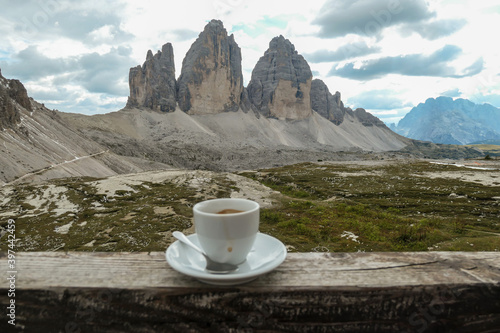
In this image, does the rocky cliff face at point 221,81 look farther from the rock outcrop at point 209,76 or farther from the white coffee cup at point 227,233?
the white coffee cup at point 227,233

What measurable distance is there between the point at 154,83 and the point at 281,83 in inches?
3013

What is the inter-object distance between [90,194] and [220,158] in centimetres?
8777

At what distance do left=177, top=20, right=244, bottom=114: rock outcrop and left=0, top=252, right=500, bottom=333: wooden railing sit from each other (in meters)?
159

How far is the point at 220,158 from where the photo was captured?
103 metres

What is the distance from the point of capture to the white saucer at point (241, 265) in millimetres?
1658

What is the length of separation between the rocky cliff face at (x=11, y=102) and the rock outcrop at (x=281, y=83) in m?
140

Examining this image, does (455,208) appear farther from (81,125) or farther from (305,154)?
(81,125)

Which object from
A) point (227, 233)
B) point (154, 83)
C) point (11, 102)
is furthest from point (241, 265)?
point (154, 83)

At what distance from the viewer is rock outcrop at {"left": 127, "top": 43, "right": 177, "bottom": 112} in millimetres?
143250

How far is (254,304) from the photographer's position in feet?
5.53

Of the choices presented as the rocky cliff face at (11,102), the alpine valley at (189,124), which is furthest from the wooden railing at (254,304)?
the rocky cliff face at (11,102)

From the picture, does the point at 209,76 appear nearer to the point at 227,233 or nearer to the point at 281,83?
the point at 281,83

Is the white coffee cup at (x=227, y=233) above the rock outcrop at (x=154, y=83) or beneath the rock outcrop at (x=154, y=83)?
beneath

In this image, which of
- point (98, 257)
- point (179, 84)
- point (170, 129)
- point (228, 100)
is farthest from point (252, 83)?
point (98, 257)
